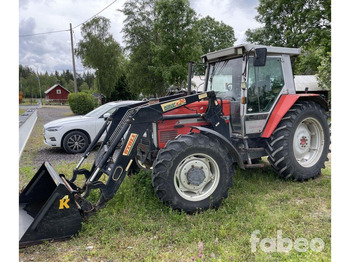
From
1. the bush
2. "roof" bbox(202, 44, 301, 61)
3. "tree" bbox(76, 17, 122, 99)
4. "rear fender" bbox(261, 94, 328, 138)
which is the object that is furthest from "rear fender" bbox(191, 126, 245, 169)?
"tree" bbox(76, 17, 122, 99)

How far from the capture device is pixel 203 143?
4.14 meters

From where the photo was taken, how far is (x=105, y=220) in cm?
393

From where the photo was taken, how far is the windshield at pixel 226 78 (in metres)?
5.21

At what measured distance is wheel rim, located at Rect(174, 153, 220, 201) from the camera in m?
4.15

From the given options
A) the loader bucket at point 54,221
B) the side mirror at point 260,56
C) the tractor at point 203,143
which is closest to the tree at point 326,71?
the tractor at point 203,143

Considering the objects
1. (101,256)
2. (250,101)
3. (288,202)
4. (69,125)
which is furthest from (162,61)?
(101,256)

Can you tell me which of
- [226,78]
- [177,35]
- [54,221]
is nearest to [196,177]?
[54,221]

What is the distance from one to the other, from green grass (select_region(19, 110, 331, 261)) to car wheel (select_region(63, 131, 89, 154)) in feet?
14.3

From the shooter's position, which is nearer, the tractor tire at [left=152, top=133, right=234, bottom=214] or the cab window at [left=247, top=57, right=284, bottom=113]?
the tractor tire at [left=152, top=133, right=234, bottom=214]

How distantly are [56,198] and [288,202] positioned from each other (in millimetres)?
3408

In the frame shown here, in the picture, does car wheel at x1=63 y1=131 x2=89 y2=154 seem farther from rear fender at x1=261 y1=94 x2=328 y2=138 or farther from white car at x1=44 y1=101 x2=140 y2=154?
rear fender at x1=261 y1=94 x2=328 y2=138

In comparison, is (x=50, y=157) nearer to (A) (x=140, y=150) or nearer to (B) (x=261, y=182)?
(A) (x=140, y=150)

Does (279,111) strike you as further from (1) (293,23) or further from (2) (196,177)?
(1) (293,23)

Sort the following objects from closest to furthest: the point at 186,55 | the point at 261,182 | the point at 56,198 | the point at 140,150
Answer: the point at 56,198 → the point at 140,150 → the point at 261,182 → the point at 186,55
